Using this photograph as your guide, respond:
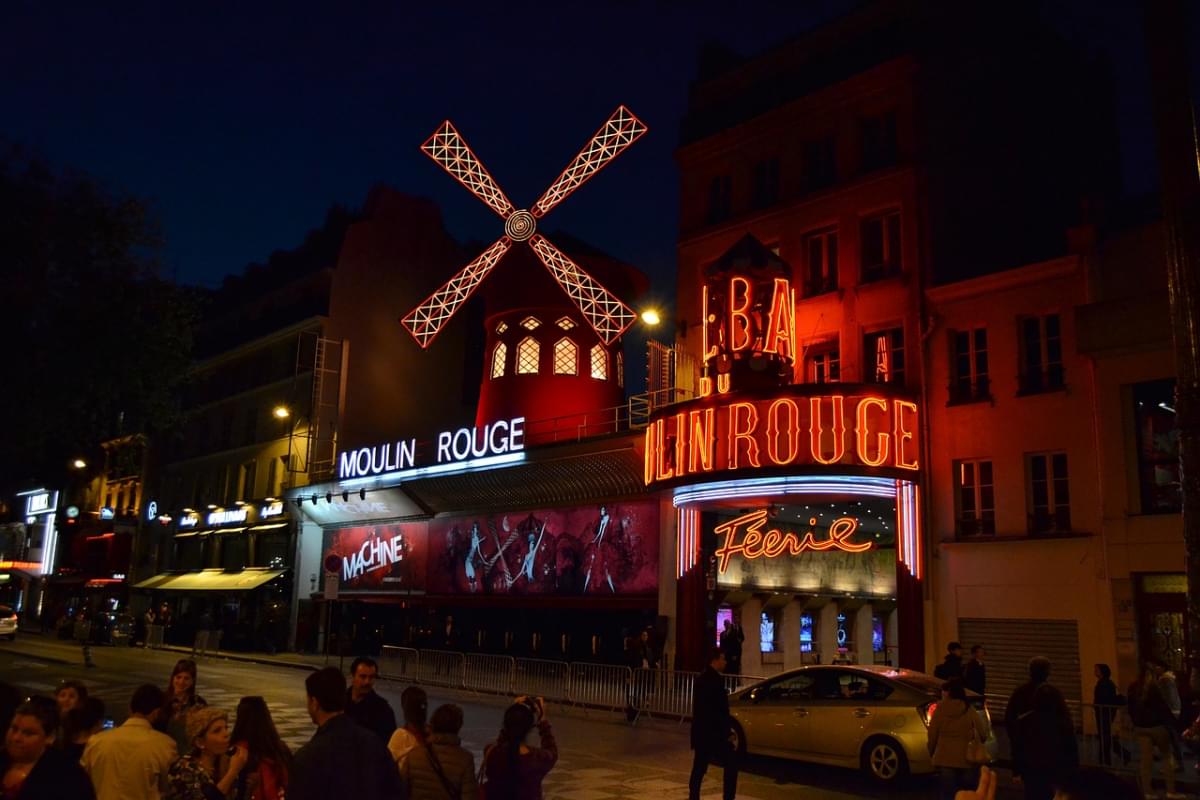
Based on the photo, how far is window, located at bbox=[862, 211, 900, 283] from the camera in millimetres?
22750

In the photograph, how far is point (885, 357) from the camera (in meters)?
22.3

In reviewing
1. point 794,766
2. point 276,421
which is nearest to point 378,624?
point 276,421

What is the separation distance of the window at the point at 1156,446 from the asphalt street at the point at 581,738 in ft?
25.9

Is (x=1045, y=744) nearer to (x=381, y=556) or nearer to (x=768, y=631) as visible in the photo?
(x=768, y=631)

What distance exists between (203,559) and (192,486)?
388cm

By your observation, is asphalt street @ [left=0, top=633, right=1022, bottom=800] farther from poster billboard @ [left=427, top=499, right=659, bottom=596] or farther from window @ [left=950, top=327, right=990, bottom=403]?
window @ [left=950, top=327, right=990, bottom=403]

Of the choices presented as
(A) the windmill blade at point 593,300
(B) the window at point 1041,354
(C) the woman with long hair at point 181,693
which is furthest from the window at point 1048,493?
(C) the woman with long hair at point 181,693

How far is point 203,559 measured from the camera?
1795 inches

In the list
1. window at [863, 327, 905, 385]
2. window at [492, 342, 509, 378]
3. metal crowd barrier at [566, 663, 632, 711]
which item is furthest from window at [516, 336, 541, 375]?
metal crowd barrier at [566, 663, 632, 711]

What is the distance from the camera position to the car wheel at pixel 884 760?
42.0ft

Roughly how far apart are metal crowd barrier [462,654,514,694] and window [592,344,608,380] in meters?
11.8

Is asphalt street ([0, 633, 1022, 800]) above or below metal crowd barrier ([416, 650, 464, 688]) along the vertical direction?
below

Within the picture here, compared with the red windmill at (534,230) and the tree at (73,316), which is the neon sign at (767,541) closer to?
the red windmill at (534,230)

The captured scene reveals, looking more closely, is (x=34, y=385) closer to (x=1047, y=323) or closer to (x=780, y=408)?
(x=780, y=408)
